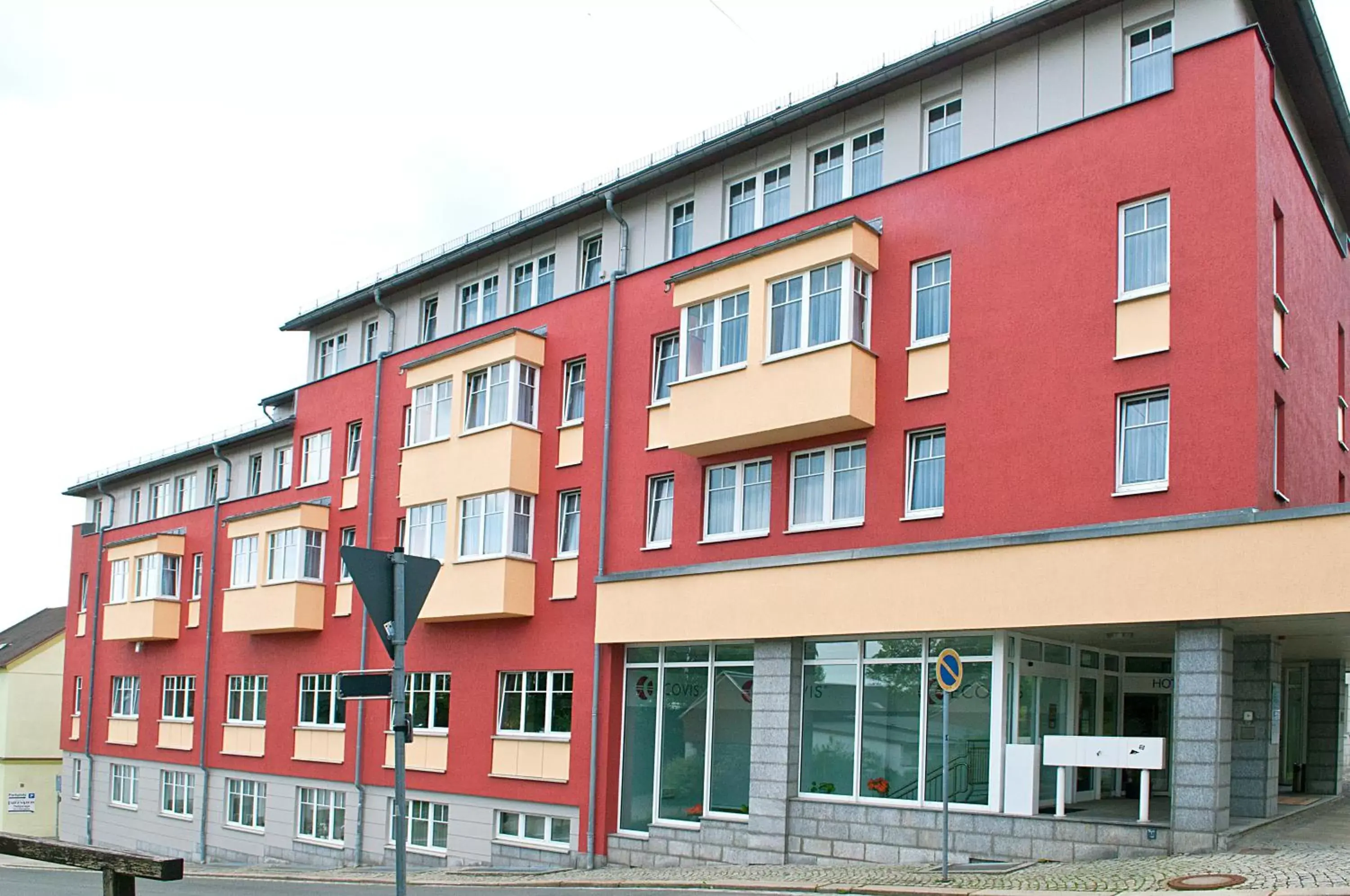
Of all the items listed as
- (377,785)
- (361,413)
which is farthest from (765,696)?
(361,413)

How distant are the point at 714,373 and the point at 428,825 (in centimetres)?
1287

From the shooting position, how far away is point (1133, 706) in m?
23.2

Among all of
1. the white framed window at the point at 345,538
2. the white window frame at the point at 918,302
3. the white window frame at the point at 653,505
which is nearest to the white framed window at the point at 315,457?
the white framed window at the point at 345,538

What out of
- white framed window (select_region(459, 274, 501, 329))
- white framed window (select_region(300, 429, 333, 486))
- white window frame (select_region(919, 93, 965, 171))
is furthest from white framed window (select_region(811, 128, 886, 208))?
white framed window (select_region(300, 429, 333, 486))

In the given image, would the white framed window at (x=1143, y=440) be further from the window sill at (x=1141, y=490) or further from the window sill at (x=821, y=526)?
the window sill at (x=821, y=526)

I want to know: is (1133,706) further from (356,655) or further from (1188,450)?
(356,655)

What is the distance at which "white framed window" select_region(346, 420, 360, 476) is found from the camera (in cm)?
3497

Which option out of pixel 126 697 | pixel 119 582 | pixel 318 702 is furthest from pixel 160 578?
pixel 318 702

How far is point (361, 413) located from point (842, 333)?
16276 mm

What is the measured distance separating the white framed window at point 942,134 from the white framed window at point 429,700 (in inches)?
587

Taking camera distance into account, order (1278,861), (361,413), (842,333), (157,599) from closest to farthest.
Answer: (1278,861) → (842,333) → (361,413) → (157,599)

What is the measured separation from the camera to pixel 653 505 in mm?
26203

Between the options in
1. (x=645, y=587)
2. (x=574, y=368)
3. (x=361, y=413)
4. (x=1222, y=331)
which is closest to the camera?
(x=1222, y=331)

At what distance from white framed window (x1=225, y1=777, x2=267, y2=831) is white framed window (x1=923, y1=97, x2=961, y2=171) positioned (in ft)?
78.9
